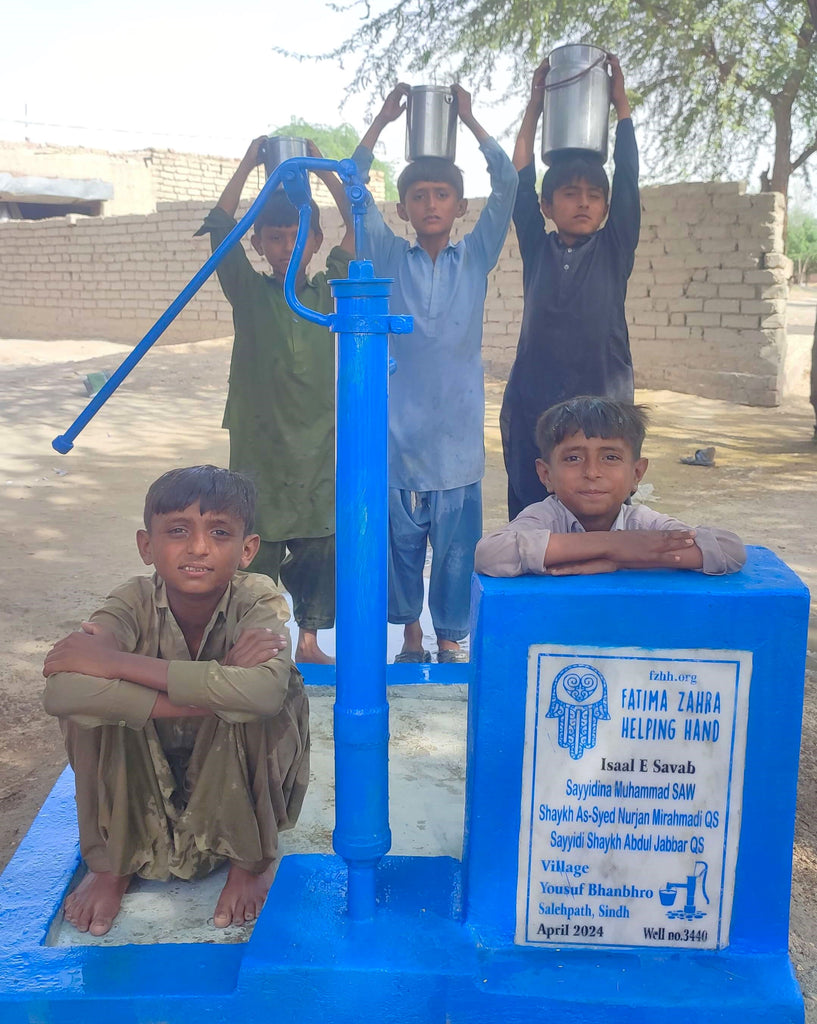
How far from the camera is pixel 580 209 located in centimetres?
274

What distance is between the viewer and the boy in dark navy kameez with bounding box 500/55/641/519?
269 cm

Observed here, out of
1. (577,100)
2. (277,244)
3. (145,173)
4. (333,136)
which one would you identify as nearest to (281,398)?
(277,244)

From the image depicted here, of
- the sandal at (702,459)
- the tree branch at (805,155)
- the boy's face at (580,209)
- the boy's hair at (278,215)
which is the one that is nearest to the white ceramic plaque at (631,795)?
the boy's face at (580,209)

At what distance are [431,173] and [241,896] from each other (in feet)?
6.68

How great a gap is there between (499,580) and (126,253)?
1341cm

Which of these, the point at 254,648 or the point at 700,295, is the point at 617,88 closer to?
the point at 254,648

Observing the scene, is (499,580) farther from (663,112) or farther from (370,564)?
(663,112)

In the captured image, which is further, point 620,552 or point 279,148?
point 279,148

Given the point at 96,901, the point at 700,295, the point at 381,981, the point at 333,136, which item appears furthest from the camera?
the point at 333,136

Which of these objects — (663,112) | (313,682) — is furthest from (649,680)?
(663,112)

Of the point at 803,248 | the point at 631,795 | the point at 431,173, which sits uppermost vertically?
the point at 803,248

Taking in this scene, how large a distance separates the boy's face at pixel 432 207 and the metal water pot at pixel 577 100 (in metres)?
0.40

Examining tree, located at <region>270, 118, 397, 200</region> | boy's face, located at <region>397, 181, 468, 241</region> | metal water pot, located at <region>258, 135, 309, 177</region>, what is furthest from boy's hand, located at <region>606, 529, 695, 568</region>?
tree, located at <region>270, 118, 397, 200</region>

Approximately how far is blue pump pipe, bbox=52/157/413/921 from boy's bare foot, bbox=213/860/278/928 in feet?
0.80
